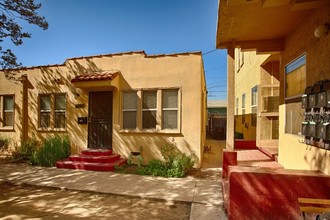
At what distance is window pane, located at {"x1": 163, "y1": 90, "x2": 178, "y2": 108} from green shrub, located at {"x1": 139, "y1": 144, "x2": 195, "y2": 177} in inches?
58.7

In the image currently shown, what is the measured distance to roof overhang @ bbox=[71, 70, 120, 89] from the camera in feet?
23.6

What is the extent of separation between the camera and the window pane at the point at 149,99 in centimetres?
753

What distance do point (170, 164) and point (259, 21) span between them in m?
4.86

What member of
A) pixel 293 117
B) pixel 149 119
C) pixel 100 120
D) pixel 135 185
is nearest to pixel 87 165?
pixel 100 120

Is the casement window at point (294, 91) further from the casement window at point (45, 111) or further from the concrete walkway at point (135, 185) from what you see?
the casement window at point (45, 111)

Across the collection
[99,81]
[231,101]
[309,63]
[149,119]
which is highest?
[99,81]

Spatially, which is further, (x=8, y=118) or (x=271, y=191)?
(x=8, y=118)

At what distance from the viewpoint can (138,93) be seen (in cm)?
761

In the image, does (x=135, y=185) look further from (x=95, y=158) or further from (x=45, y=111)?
(x=45, y=111)

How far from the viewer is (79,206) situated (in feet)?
13.6

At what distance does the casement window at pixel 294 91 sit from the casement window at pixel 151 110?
345cm

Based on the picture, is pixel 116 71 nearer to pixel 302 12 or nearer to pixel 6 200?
pixel 6 200

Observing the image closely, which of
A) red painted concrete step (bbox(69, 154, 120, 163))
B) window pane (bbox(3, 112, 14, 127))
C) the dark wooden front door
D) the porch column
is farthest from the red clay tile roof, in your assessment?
window pane (bbox(3, 112, 14, 127))

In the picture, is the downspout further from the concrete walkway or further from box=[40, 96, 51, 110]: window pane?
the concrete walkway
